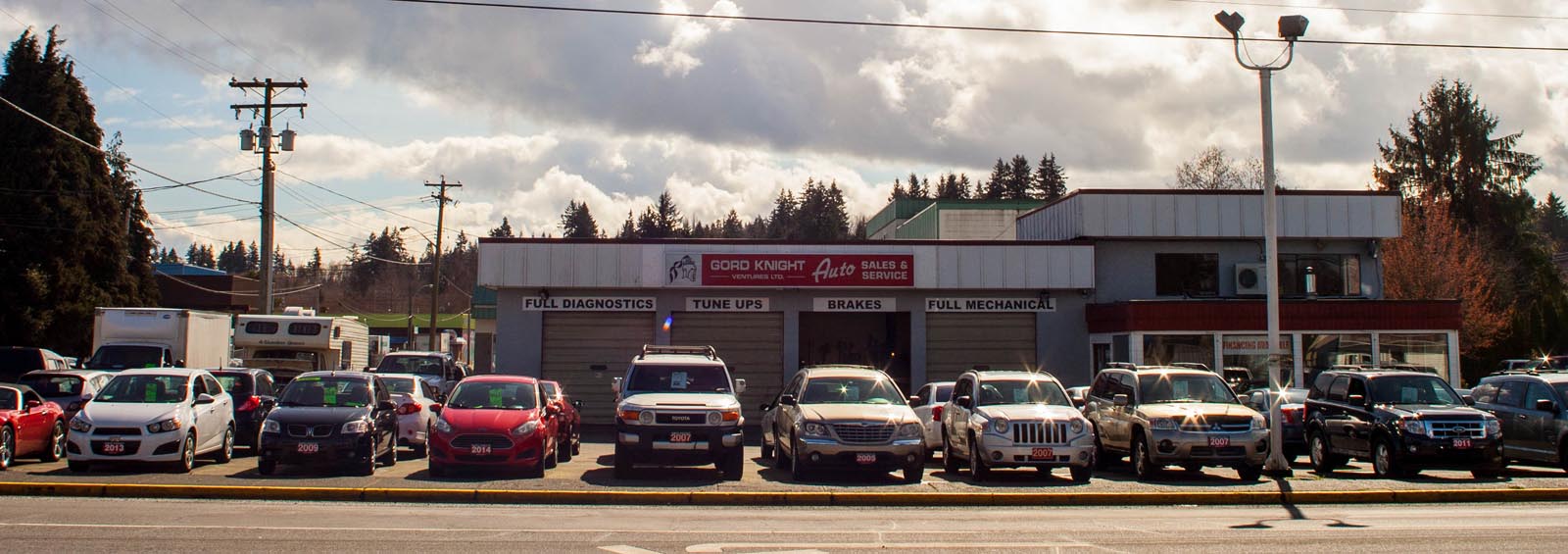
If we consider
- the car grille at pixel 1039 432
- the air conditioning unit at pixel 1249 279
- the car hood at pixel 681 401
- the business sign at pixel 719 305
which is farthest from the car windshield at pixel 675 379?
the air conditioning unit at pixel 1249 279

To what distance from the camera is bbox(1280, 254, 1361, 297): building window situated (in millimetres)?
33781

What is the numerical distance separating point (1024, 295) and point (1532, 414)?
47.4 feet

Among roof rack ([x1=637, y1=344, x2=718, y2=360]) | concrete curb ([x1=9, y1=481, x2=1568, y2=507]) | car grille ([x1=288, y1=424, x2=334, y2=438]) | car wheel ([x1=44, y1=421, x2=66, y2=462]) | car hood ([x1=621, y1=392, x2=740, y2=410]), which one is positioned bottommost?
concrete curb ([x1=9, y1=481, x2=1568, y2=507])

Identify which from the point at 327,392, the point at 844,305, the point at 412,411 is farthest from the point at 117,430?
the point at 844,305

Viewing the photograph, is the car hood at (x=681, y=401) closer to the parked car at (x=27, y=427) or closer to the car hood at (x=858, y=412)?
the car hood at (x=858, y=412)

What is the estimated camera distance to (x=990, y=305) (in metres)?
32.9

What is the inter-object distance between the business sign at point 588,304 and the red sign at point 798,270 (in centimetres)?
197

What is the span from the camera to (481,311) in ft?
229

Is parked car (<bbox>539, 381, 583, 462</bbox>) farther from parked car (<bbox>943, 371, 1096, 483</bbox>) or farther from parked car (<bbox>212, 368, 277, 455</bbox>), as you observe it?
parked car (<bbox>943, 371, 1096, 483</bbox>)

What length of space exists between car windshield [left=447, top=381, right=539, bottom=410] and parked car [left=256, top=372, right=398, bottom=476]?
1.21 meters

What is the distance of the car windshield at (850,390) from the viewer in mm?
18375

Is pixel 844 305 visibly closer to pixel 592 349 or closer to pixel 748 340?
pixel 748 340

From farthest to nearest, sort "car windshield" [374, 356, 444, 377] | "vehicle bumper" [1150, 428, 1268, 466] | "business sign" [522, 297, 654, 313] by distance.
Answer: "business sign" [522, 297, 654, 313] < "car windshield" [374, 356, 444, 377] < "vehicle bumper" [1150, 428, 1268, 466]

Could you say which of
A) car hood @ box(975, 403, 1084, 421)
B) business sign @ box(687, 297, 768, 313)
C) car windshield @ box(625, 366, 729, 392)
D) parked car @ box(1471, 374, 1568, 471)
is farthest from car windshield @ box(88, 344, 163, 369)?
parked car @ box(1471, 374, 1568, 471)
